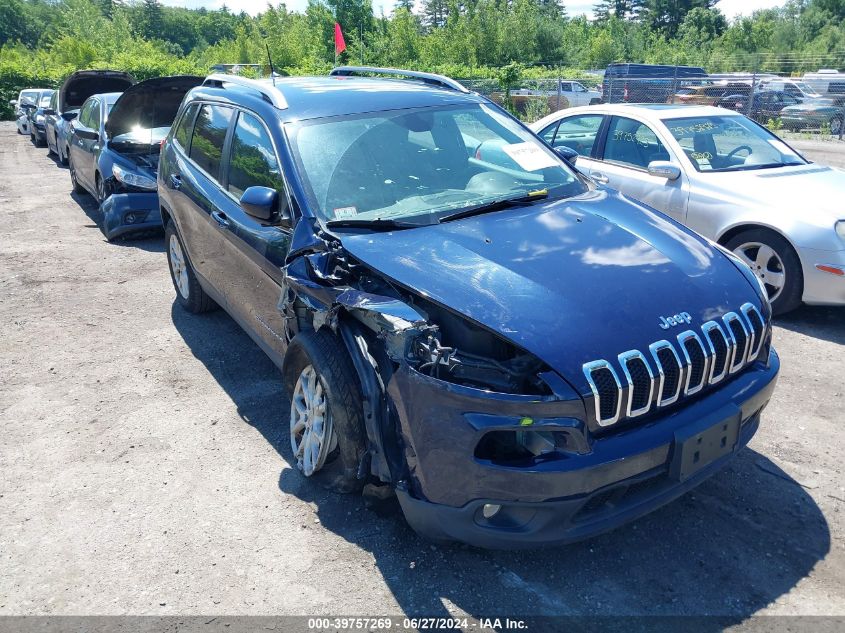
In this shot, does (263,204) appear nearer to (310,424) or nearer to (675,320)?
(310,424)

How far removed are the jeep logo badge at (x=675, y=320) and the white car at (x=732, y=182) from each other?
1858 mm

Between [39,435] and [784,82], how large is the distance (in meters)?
23.6

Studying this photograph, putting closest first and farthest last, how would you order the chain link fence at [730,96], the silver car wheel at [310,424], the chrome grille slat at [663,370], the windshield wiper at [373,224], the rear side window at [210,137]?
1. the chrome grille slat at [663,370]
2. the silver car wheel at [310,424]
3. the windshield wiper at [373,224]
4. the rear side window at [210,137]
5. the chain link fence at [730,96]

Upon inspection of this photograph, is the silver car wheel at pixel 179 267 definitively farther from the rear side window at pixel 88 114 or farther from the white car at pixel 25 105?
the white car at pixel 25 105

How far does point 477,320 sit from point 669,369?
2.53ft

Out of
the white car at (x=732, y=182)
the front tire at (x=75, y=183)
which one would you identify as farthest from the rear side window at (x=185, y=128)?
the front tire at (x=75, y=183)

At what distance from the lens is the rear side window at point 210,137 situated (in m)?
4.67

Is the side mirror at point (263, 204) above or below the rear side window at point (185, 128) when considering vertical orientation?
below

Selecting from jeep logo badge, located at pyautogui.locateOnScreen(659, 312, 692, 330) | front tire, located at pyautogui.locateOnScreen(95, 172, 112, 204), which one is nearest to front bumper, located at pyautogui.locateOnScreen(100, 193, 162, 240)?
front tire, located at pyautogui.locateOnScreen(95, 172, 112, 204)

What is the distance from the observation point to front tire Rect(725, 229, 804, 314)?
5457 mm

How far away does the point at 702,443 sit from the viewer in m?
2.74

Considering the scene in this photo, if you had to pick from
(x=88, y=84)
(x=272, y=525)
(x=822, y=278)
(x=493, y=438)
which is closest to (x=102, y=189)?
(x=88, y=84)

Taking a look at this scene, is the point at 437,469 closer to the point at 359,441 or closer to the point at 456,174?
the point at 359,441

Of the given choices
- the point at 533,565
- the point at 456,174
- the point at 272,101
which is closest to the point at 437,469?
the point at 533,565
